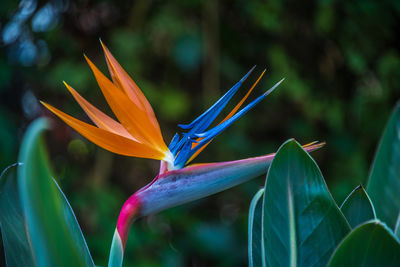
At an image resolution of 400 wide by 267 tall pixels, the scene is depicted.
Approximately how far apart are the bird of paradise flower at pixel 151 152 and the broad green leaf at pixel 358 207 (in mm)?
66

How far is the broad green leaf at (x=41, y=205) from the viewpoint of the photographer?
217 millimetres

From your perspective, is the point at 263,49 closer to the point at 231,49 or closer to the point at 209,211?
the point at 231,49

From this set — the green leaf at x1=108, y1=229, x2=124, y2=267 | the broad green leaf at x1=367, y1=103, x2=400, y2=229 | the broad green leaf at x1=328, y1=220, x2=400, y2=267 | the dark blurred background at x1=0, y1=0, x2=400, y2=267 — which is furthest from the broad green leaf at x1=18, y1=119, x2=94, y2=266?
the dark blurred background at x1=0, y1=0, x2=400, y2=267

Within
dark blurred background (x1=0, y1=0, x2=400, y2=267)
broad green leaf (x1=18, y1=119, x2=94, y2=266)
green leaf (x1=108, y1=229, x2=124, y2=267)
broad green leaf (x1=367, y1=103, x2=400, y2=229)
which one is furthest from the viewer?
dark blurred background (x1=0, y1=0, x2=400, y2=267)

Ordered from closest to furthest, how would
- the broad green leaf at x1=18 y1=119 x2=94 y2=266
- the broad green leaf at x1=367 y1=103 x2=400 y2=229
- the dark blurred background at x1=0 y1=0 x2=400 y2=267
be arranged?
the broad green leaf at x1=18 y1=119 x2=94 y2=266 → the broad green leaf at x1=367 y1=103 x2=400 y2=229 → the dark blurred background at x1=0 y1=0 x2=400 y2=267

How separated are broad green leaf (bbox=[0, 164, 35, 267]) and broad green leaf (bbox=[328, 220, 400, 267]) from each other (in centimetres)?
26

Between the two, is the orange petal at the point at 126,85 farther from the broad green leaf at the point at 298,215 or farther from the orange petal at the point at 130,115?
the broad green leaf at the point at 298,215

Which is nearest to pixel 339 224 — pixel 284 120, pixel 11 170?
pixel 11 170

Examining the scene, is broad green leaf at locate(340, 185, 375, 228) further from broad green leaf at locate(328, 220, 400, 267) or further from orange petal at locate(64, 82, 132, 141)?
orange petal at locate(64, 82, 132, 141)

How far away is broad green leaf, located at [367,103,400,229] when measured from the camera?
47 cm

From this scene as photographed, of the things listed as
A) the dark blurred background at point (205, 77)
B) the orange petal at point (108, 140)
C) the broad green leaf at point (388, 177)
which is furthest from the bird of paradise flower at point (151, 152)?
the dark blurred background at point (205, 77)

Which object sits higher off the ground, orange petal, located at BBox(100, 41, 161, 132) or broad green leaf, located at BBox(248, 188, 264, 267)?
orange petal, located at BBox(100, 41, 161, 132)

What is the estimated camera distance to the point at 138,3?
52.3 inches

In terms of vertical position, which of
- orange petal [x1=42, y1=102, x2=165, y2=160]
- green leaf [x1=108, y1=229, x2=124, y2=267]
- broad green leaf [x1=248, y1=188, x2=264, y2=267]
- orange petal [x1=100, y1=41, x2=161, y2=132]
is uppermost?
orange petal [x1=100, y1=41, x2=161, y2=132]
